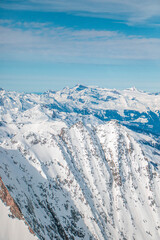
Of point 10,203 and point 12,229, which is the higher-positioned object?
point 10,203

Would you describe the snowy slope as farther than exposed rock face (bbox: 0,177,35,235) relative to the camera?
No

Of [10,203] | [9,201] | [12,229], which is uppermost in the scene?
[9,201]

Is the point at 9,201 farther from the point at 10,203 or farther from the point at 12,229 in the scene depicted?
the point at 12,229

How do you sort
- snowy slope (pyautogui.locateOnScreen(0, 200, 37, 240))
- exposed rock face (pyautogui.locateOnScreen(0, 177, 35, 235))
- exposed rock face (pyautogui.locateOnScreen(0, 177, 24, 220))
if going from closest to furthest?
snowy slope (pyautogui.locateOnScreen(0, 200, 37, 240))
exposed rock face (pyautogui.locateOnScreen(0, 177, 35, 235))
exposed rock face (pyautogui.locateOnScreen(0, 177, 24, 220))

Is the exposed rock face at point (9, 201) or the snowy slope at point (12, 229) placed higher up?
the exposed rock face at point (9, 201)

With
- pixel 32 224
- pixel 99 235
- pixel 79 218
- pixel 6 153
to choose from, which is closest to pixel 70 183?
pixel 79 218

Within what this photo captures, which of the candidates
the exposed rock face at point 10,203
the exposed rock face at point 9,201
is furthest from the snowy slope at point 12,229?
the exposed rock face at point 9,201

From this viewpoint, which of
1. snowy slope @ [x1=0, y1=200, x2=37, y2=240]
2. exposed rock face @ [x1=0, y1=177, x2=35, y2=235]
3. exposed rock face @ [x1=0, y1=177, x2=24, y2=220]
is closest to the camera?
snowy slope @ [x1=0, y1=200, x2=37, y2=240]

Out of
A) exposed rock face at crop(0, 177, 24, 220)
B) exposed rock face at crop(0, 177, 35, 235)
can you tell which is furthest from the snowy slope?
exposed rock face at crop(0, 177, 24, 220)

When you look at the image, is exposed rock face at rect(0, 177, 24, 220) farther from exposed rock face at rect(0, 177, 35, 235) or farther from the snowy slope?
the snowy slope

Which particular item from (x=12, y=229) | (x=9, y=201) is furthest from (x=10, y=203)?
(x=12, y=229)

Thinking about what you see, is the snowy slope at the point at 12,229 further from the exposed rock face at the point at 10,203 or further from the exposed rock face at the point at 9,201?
the exposed rock face at the point at 9,201

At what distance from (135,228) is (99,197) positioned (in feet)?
133

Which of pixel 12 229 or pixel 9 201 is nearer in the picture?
pixel 12 229
